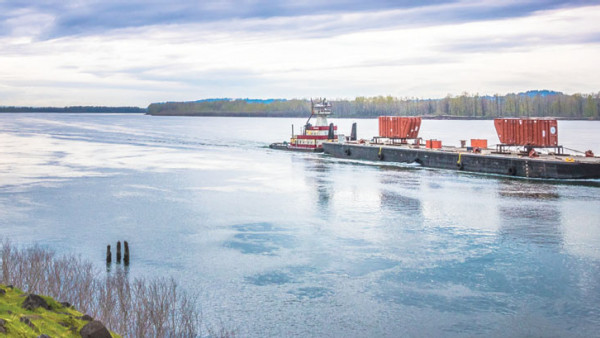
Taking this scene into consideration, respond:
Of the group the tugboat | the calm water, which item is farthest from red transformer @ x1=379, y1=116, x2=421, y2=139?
the calm water

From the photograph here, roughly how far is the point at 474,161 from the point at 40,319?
5378cm

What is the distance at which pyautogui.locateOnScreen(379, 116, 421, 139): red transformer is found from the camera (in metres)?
76.3

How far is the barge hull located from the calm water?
5.75ft

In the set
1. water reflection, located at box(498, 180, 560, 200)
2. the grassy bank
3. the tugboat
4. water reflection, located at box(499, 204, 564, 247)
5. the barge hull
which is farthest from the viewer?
the tugboat

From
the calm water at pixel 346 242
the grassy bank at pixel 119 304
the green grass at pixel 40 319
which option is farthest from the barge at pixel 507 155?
the green grass at pixel 40 319

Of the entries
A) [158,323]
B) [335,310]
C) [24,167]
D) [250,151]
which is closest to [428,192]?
[335,310]

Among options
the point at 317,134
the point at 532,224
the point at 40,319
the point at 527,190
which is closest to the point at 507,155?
the point at 527,190

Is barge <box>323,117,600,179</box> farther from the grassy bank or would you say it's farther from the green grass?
the green grass

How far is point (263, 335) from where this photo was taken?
17.1 meters

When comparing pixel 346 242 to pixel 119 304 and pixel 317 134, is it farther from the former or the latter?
pixel 317 134

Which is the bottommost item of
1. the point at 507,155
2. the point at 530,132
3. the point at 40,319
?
the point at 40,319

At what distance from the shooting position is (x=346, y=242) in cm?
2886

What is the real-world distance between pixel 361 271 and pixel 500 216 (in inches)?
629

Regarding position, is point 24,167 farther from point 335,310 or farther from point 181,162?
point 335,310
